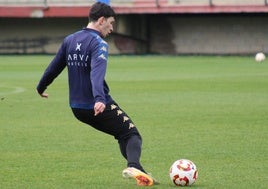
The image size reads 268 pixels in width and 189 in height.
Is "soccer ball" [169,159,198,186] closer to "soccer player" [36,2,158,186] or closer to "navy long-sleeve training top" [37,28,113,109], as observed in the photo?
"soccer player" [36,2,158,186]

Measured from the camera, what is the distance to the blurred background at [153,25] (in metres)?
43.3

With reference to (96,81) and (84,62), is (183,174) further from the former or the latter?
(84,62)

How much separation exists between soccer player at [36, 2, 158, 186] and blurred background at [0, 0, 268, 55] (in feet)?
112

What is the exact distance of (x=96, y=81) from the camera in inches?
317

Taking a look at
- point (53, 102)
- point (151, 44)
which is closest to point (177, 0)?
point (151, 44)

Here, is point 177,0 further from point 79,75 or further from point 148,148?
point 79,75

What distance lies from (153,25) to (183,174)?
1481 inches

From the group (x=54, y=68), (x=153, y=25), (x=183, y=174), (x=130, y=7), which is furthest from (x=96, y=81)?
(x=153, y=25)

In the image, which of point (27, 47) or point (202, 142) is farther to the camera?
point (27, 47)

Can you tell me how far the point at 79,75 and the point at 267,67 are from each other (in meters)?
23.4

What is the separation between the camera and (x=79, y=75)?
8.40 meters

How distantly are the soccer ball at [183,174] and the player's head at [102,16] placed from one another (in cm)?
154

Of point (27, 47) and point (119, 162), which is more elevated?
point (119, 162)

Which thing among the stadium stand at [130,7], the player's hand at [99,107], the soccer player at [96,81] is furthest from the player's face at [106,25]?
the stadium stand at [130,7]
